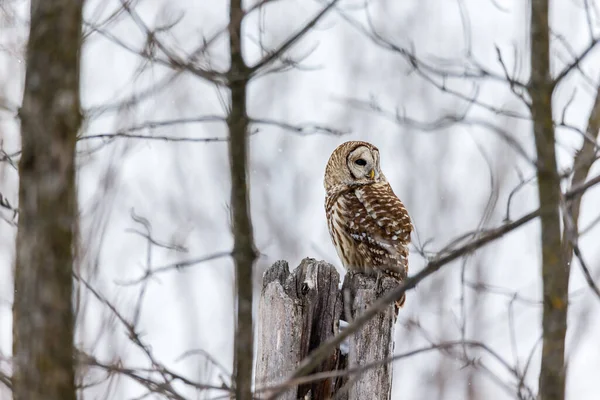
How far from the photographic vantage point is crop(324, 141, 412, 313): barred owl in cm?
573

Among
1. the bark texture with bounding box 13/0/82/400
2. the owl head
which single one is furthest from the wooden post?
the owl head

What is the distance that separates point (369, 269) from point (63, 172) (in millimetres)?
3756

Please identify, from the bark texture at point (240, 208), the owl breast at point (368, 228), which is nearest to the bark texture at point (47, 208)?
the bark texture at point (240, 208)

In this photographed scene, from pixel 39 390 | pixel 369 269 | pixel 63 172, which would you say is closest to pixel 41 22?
pixel 63 172

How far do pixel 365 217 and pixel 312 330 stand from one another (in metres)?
2.49

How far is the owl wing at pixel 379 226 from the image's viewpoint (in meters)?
5.70

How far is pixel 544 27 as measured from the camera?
3.28m

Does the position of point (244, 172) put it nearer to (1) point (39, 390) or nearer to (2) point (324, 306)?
(1) point (39, 390)

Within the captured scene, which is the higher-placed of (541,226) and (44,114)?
(541,226)

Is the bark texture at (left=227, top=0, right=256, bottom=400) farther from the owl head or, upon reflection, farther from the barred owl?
the owl head

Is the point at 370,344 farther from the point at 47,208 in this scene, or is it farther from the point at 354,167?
the point at 354,167

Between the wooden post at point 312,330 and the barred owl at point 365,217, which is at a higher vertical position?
the barred owl at point 365,217

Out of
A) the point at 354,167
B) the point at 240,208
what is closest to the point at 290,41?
the point at 240,208

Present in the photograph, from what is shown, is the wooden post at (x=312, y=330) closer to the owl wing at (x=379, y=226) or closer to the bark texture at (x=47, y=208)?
the bark texture at (x=47, y=208)
